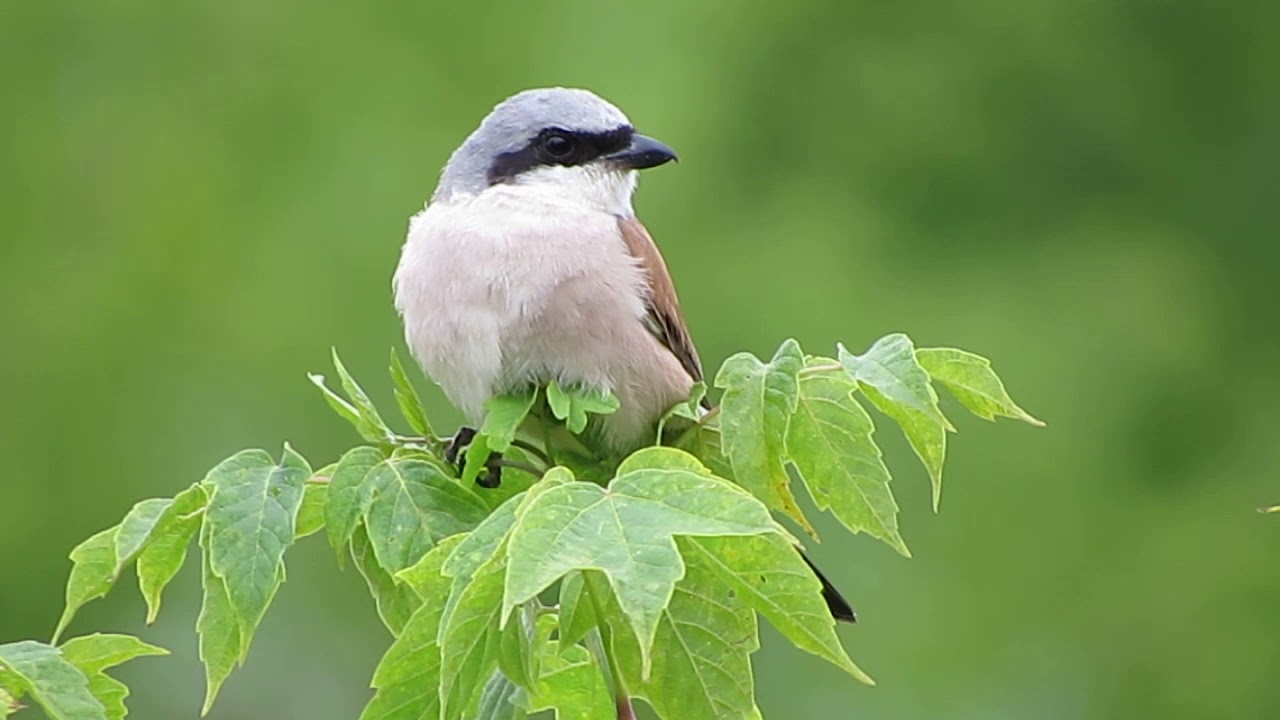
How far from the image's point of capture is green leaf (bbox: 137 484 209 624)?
2.12 meters

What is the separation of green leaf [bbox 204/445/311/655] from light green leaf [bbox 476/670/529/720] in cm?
32

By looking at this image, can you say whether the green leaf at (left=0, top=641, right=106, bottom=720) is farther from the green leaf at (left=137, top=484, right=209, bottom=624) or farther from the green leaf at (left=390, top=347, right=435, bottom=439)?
the green leaf at (left=390, top=347, right=435, bottom=439)

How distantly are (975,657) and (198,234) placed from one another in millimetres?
3806

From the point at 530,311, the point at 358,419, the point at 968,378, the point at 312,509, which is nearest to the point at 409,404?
the point at 358,419

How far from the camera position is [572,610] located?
1.95m

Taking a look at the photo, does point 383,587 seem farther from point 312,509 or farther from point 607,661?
point 607,661

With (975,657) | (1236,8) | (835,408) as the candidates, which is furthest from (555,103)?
(1236,8)

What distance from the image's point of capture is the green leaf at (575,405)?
250 centimetres

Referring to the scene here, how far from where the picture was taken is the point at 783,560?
6.16 ft

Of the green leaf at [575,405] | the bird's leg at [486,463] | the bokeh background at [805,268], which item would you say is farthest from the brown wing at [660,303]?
the bokeh background at [805,268]

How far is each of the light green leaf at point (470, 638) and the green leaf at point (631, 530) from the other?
0.23ft

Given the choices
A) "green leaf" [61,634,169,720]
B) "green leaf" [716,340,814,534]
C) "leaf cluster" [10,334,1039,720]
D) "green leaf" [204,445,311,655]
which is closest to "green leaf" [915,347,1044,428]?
"leaf cluster" [10,334,1039,720]

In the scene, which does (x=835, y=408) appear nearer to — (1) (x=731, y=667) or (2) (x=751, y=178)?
(1) (x=731, y=667)

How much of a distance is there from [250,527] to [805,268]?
5696 millimetres
